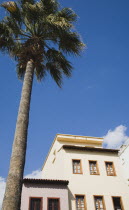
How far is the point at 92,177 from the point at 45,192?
4722mm

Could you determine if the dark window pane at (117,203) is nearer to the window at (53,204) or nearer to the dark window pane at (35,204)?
the window at (53,204)

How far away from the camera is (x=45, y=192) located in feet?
48.7

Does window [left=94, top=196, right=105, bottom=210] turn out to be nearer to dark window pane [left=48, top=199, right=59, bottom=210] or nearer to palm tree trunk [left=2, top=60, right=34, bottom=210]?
dark window pane [left=48, top=199, right=59, bottom=210]

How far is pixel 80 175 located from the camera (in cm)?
1719

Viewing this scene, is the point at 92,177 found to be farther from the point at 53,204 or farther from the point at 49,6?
the point at 49,6

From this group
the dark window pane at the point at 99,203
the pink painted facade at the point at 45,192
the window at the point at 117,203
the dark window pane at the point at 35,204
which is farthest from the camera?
the window at the point at 117,203

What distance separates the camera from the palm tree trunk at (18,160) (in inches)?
189

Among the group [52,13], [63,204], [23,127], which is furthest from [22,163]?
[63,204]

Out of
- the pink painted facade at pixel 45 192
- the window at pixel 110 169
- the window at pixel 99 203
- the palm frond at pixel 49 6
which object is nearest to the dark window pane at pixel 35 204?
the pink painted facade at pixel 45 192

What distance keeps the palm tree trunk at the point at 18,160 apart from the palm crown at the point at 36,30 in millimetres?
2688

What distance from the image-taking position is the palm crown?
30.5ft

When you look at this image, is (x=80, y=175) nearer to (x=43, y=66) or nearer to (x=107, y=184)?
(x=107, y=184)

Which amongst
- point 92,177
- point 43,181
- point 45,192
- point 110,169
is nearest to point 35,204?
point 45,192

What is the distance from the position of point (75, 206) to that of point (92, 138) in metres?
9.50
